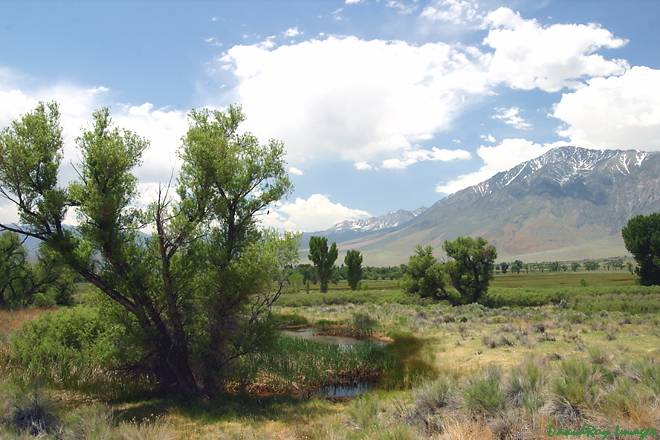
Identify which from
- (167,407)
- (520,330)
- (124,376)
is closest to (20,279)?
(124,376)

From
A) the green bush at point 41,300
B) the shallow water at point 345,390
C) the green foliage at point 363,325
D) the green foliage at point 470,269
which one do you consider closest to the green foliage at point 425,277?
the green foliage at point 470,269

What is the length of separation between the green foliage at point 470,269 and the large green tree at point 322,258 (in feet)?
114

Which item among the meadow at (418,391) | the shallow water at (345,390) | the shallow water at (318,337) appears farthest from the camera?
the shallow water at (318,337)

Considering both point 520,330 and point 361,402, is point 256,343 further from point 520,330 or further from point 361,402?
point 520,330

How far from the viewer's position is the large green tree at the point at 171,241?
1505 cm

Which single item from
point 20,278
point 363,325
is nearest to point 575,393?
point 363,325

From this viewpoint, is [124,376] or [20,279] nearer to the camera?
[124,376]

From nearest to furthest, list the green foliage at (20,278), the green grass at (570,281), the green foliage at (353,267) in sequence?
the green foliage at (20,278), the green grass at (570,281), the green foliage at (353,267)

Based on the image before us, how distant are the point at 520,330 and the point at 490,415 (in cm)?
1965

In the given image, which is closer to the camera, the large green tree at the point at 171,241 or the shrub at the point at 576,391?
the shrub at the point at 576,391

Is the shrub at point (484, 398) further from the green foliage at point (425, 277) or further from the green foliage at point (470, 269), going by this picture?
the green foliage at point (425, 277)

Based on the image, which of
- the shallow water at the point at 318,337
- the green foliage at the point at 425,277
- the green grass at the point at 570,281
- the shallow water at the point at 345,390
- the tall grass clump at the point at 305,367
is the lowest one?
the green grass at the point at 570,281

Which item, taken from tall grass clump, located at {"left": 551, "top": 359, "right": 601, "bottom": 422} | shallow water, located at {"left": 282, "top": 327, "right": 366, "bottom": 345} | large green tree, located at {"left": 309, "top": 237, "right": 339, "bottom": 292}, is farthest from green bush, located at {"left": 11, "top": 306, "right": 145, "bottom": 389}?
large green tree, located at {"left": 309, "top": 237, "right": 339, "bottom": 292}

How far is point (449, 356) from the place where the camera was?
23625mm
